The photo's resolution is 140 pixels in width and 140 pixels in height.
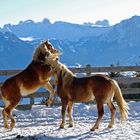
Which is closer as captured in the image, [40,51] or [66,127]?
[66,127]

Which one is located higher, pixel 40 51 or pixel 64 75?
pixel 40 51

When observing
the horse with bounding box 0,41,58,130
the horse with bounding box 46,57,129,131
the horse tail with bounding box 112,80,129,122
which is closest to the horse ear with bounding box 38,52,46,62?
the horse with bounding box 0,41,58,130

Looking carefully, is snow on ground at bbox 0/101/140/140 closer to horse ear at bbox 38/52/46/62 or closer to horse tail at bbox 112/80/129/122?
horse tail at bbox 112/80/129/122

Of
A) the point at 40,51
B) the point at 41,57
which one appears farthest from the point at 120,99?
the point at 40,51

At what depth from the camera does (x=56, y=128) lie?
10.9 meters

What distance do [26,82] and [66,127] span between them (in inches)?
55.6

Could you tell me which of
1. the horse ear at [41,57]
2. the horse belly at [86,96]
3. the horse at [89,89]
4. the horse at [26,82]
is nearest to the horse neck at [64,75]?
the horse at [89,89]

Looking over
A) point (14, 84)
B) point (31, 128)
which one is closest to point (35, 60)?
point (14, 84)

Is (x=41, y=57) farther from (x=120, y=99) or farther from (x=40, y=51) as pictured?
(x=120, y=99)

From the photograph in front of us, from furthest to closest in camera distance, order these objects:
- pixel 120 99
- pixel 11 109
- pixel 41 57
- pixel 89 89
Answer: pixel 41 57
pixel 11 109
pixel 120 99
pixel 89 89

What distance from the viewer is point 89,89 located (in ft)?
33.4

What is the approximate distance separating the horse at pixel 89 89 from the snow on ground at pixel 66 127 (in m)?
0.37

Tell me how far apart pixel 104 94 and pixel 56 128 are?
1.58 m

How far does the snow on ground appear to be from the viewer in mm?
9430
